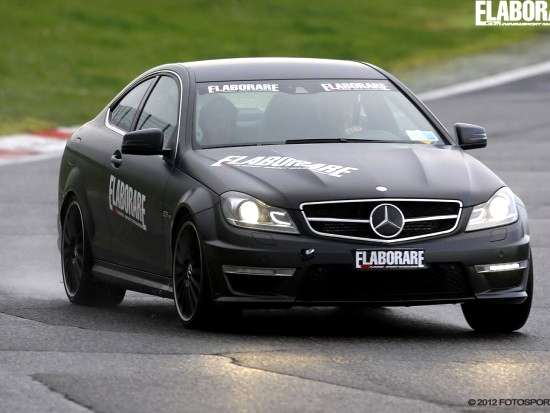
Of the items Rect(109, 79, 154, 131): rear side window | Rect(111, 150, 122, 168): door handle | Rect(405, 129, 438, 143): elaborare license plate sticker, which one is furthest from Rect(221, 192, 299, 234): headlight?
Rect(109, 79, 154, 131): rear side window

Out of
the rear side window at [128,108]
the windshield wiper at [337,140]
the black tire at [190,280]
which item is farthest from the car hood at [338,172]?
the rear side window at [128,108]

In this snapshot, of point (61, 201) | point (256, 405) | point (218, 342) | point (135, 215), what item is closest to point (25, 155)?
point (61, 201)

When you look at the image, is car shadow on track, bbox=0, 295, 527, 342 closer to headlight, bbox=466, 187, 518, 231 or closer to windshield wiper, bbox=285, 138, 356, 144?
headlight, bbox=466, 187, 518, 231

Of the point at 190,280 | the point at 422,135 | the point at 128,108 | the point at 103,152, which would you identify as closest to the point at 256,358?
the point at 190,280

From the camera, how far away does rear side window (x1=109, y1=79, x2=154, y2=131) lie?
11.9 m

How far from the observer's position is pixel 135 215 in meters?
10.9

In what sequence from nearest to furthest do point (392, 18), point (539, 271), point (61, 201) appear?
point (61, 201)
point (539, 271)
point (392, 18)

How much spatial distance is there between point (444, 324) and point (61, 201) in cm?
307

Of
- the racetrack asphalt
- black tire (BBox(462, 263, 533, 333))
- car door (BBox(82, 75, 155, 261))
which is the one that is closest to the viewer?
the racetrack asphalt

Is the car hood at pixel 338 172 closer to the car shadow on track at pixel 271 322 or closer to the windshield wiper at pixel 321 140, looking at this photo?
the windshield wiper at pixel 321 140

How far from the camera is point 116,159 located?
37.4ft

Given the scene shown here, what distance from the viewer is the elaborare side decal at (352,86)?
36.9 ft

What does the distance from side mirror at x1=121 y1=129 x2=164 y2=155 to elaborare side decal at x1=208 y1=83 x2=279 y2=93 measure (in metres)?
0.61

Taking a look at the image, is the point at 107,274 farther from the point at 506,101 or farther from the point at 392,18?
the point at 392,18
